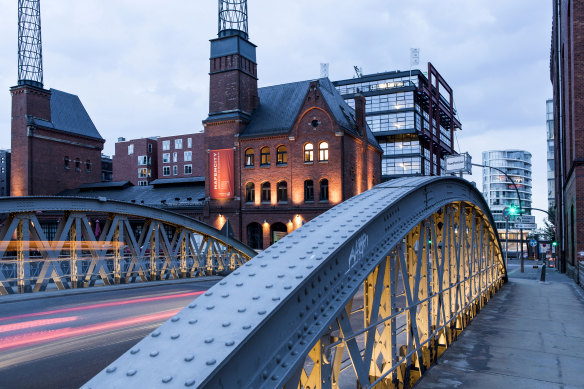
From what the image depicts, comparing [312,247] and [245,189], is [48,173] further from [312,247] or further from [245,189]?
[312,247]

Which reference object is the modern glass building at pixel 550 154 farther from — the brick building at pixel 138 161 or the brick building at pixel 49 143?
the brick building at pixel 49 143

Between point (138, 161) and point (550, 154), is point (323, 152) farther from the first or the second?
point (550, 154)

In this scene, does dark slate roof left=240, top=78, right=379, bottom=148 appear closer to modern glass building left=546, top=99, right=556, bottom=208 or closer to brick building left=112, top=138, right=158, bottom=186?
brick building left=112, top=138, right=158, bottom=186

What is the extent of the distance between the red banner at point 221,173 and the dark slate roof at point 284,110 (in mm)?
2765

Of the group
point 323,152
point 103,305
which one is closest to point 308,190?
point 323,152

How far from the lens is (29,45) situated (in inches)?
1919

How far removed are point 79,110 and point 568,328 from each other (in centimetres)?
6062

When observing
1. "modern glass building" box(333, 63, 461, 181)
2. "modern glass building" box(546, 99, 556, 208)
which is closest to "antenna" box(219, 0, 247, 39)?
"modern glass building" box(333, 63, 461, 181)

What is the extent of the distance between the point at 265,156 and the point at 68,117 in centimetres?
2871

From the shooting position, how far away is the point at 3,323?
37.1 ft

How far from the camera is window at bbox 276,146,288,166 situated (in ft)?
141

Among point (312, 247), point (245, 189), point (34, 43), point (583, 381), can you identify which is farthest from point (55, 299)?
point (34, 43)

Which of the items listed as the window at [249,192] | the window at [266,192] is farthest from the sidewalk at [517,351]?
the window at [249,192]

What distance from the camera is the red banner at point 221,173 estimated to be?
44719mm
